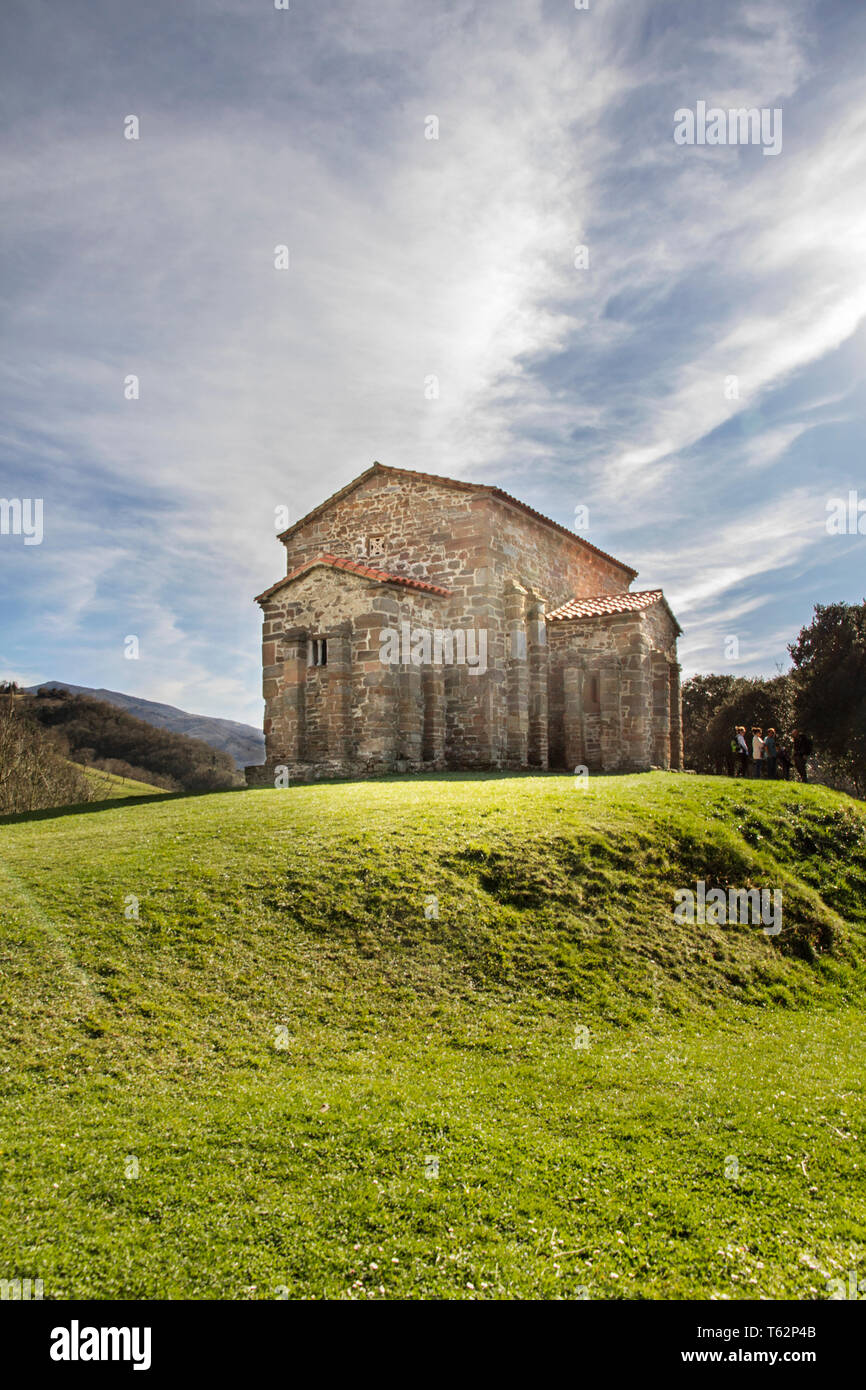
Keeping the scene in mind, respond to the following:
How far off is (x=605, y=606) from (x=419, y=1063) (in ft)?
69.8

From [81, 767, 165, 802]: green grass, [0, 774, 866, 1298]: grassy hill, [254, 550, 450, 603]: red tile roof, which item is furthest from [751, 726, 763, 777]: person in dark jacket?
[81, 767, 165, 802]: green grass

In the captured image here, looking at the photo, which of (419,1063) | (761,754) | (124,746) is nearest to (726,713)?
(761,754)

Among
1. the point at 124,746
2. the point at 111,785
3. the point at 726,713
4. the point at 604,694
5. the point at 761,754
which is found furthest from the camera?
the point at 124,746

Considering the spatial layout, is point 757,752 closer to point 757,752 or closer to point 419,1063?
point 757,752

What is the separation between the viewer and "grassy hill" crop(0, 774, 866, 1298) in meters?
4.97

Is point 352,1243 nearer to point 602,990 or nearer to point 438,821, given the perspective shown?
point 602,990

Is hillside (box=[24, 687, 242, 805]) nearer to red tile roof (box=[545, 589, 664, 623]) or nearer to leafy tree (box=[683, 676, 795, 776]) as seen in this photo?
leafy tree (box=[683, 676, 795, 776])

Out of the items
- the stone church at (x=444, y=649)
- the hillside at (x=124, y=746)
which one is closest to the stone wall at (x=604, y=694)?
the stone church at (x=444, y=649)

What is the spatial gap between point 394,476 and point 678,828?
15944 mm

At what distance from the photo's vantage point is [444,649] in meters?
23.8

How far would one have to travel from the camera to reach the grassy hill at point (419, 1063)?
497cm
